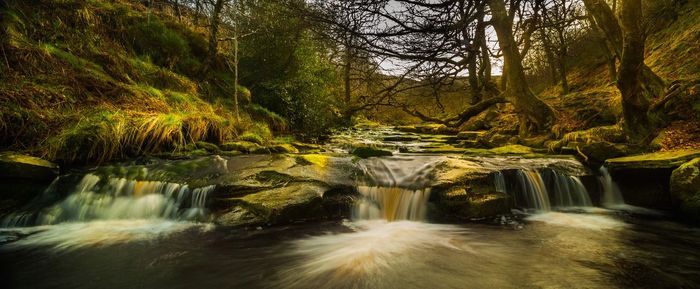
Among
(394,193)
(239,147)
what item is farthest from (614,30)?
(239,147)

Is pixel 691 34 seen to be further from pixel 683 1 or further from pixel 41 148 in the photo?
pixel 41 148

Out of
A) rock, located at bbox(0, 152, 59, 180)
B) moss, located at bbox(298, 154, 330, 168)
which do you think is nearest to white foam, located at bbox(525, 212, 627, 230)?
moss, located at bbox(298, 154, 330, 168)

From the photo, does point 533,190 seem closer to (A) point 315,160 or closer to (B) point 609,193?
(B) point 609,193

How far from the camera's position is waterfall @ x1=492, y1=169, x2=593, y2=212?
5.32 m

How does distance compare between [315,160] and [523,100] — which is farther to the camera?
[523,100]

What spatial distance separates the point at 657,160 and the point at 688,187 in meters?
0.67

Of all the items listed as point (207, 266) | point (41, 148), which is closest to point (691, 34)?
point (207, 266)

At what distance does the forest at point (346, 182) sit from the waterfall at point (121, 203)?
24 mm

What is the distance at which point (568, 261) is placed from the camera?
330cm

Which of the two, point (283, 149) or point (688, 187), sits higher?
point (283, 149)

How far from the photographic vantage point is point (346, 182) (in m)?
5.17

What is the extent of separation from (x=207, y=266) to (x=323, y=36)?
296 centimetres

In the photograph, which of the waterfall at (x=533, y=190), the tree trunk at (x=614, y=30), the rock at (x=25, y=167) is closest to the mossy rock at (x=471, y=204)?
the waterfall at (x=533, y=190)

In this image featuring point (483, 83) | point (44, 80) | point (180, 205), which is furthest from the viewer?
point (483, 83)
